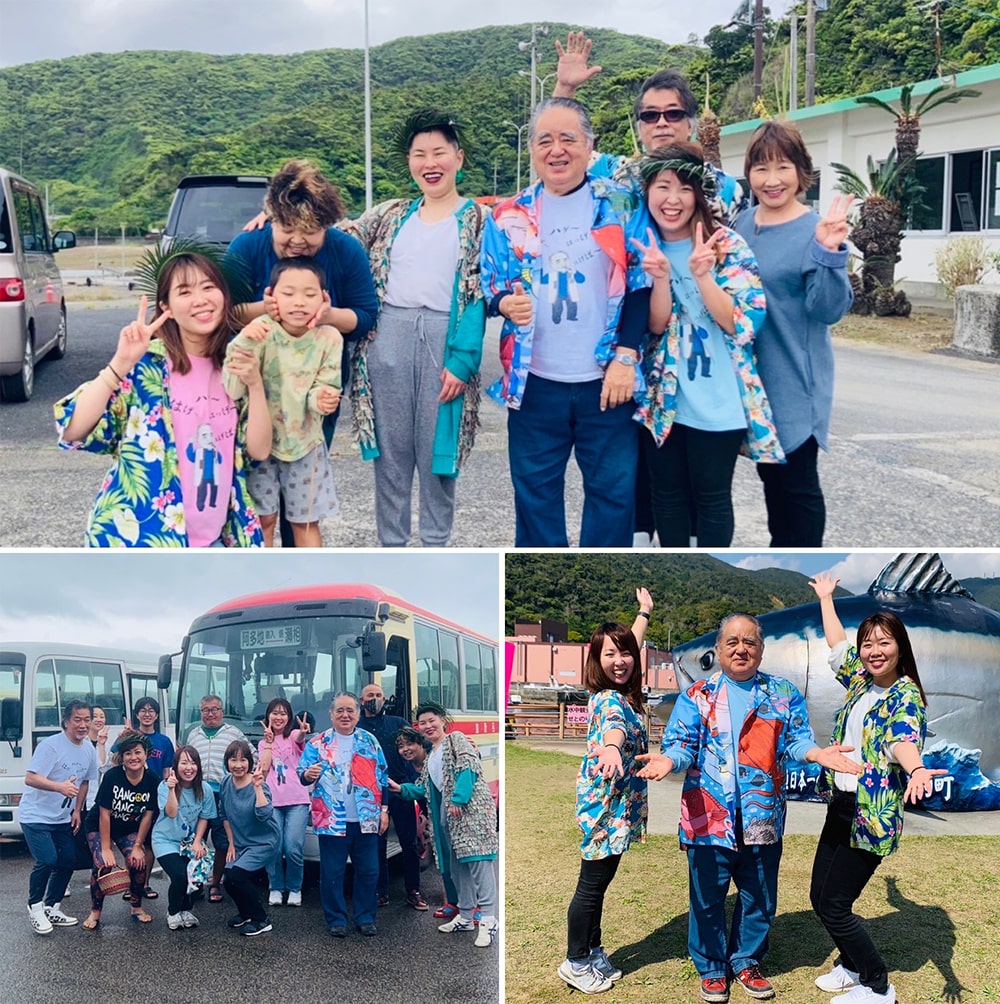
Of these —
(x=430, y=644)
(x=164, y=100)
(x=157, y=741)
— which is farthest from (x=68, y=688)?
(x=164, y=100)

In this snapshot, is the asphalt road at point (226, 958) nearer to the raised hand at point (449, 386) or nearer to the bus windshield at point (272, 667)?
the bus windshield at point (272, 667)

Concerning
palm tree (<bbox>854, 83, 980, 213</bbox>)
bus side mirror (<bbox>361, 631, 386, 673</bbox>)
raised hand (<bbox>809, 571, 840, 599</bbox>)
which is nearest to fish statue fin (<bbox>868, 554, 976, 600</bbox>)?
raised hand (<bbox>809, 571, 840, 599</bbox>)

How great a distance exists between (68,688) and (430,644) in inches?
38.8

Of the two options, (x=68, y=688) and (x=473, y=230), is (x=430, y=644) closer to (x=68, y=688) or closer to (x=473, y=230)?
(x=68, y=688)

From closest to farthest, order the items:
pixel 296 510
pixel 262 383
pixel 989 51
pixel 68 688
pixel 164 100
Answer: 1. pixel 68 688
2. pixel 262 383
3. pixel 296 510
4. pixel 989 51
5. pixel 164 100

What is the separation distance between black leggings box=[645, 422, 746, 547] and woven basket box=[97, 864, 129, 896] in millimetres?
2045

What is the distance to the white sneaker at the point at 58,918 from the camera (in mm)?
3182

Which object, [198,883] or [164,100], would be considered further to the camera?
[164,100]

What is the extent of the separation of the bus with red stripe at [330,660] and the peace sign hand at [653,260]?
1.35 metres

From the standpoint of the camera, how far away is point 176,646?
330 centimetres

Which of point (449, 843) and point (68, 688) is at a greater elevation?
point (68, 688)

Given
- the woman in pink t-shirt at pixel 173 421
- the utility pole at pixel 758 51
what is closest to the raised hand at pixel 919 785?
the woman in pink t-shirt at pixel 173 421

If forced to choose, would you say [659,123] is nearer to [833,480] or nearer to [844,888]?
[844,888]

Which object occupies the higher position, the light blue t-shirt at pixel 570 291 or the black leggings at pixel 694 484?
the light blue t-shirt at pixel 570 291
